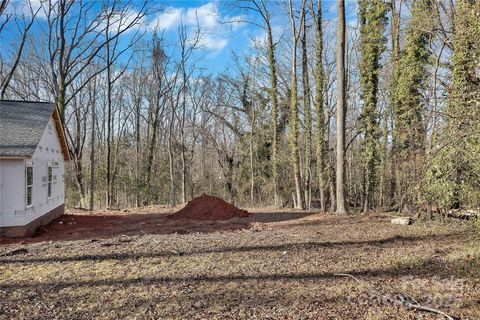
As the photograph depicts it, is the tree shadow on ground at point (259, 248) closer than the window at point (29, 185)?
Yes

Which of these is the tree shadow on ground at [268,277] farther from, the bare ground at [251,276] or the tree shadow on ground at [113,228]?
the tree shadow on ground at [113,228]

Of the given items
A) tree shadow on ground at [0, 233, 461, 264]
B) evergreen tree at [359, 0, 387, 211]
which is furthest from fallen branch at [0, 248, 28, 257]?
evergreen tree at [359, 0, 387, 211]

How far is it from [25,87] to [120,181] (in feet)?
32.2

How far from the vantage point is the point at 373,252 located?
6477 millimetres

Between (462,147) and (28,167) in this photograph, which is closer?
(462,147)

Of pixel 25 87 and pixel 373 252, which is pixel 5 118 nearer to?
pixel 373 252

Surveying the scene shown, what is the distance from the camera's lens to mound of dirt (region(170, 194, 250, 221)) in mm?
13031

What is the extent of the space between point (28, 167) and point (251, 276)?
8.22 meters

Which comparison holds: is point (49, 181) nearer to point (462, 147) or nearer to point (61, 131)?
point (61, 131)

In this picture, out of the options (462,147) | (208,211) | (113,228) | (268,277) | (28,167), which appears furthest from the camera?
(208,211)

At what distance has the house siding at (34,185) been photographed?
9625 millimetres

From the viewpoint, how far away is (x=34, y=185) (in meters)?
10.7

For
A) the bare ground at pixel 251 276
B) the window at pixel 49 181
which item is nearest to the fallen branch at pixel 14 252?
the bare ground at pixel 251 276

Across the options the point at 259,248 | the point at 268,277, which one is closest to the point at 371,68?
the point at 259,248
